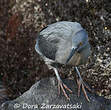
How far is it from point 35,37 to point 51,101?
250 centimetres

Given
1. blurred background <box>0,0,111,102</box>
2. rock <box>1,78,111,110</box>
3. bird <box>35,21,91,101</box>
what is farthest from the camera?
blurred background <box>0,0,111,102</box>

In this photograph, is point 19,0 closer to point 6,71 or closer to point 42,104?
point 6,71

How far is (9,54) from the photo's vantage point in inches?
243

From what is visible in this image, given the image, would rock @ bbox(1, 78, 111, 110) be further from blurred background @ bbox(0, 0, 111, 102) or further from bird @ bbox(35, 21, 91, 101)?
blurred background @ bbox(0, 0, 111, 102)

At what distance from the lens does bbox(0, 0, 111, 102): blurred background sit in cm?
517

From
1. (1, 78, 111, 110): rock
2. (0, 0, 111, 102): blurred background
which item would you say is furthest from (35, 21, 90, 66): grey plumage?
(0, 0, 111, 102): blurred background

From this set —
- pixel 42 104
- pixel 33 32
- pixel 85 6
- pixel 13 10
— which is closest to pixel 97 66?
pixel 85 6

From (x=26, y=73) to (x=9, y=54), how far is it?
678 millimetres

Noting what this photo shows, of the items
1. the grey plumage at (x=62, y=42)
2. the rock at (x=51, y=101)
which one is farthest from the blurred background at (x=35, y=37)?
the grey plumage at (x=62, y=42)

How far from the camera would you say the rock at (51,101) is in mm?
3470

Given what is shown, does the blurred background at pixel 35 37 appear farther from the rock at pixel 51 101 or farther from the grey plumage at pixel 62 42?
the grey plumage at pixel 62 42

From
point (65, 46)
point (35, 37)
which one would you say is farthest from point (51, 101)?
point (35, 37)

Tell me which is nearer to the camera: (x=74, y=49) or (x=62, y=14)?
(x=74, y=49)

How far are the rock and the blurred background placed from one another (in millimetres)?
1520
